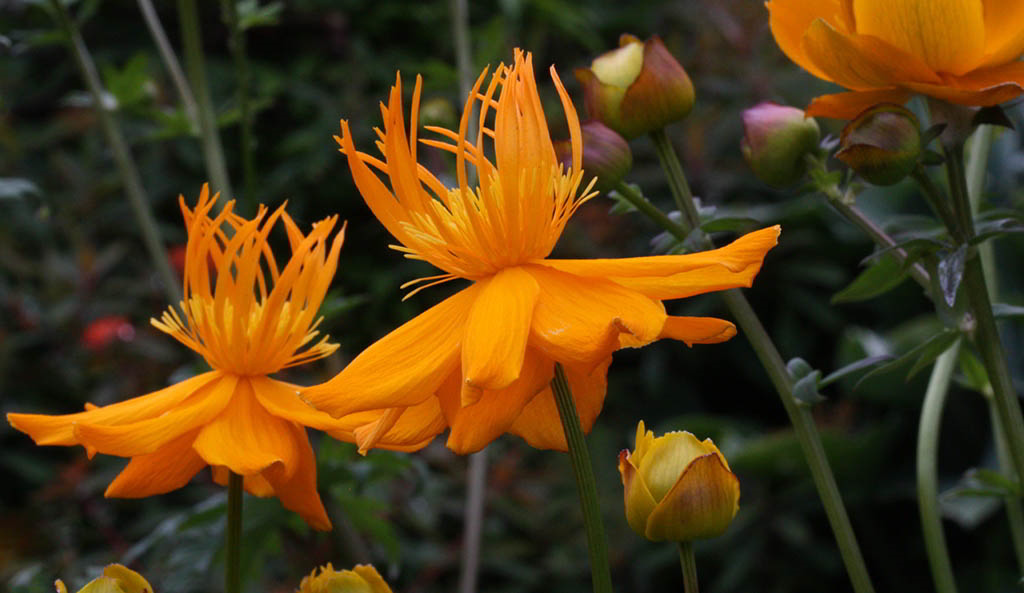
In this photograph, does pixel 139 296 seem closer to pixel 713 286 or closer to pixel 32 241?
pixel 32 241

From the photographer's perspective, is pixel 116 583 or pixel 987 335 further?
pixel 987 335

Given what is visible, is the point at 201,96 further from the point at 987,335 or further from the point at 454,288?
the point at 454,288

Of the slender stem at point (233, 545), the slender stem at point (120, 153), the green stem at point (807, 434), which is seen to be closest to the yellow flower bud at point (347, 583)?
the slender stem at point (233, 545)

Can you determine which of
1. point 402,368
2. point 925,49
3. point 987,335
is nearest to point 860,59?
point 925,49

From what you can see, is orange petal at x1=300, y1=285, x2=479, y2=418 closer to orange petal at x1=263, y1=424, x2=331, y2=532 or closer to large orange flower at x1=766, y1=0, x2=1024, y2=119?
orange petal at x1=263, y1=424, x2=331, y2=532

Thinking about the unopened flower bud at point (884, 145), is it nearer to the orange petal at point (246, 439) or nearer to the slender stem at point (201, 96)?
the orange petal at point (246, 439)

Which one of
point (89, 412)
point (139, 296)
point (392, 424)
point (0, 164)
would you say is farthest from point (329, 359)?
point (392, 424)
